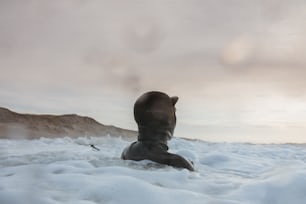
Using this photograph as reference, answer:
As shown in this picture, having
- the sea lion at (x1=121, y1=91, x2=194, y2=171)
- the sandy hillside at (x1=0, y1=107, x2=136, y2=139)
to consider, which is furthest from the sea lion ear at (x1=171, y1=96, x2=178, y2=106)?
the sandy hillside at (x1=0, y1=107, x2=136, y2=139)

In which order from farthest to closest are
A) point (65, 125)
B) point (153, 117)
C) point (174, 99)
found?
1. point (65, 125)
2. point (174, 99)
3. point (153, 117)

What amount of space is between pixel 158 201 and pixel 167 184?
615 millimetres

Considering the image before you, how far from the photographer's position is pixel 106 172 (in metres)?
3.81

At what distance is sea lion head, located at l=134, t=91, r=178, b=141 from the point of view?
5035mm

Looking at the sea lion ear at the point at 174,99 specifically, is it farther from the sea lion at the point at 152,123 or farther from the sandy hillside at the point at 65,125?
the sandy hillside at the point at 65,125

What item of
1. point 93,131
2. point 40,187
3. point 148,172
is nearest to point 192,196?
point 148,172

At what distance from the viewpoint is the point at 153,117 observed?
5047mm

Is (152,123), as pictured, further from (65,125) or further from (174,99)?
(65,125)

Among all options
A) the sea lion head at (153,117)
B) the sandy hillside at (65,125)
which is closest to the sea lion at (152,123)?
the sea lion head at (153,117)

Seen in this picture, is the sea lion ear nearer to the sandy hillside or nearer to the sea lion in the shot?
the sea lion

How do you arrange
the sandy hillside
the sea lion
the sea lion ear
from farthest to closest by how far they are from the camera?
the sandy hillside
the sea lion ear
the sea lion

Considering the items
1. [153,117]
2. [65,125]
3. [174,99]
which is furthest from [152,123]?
[65,125]

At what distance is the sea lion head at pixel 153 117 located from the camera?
5.04m

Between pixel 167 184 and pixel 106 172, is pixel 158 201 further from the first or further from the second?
pixel 106 172
